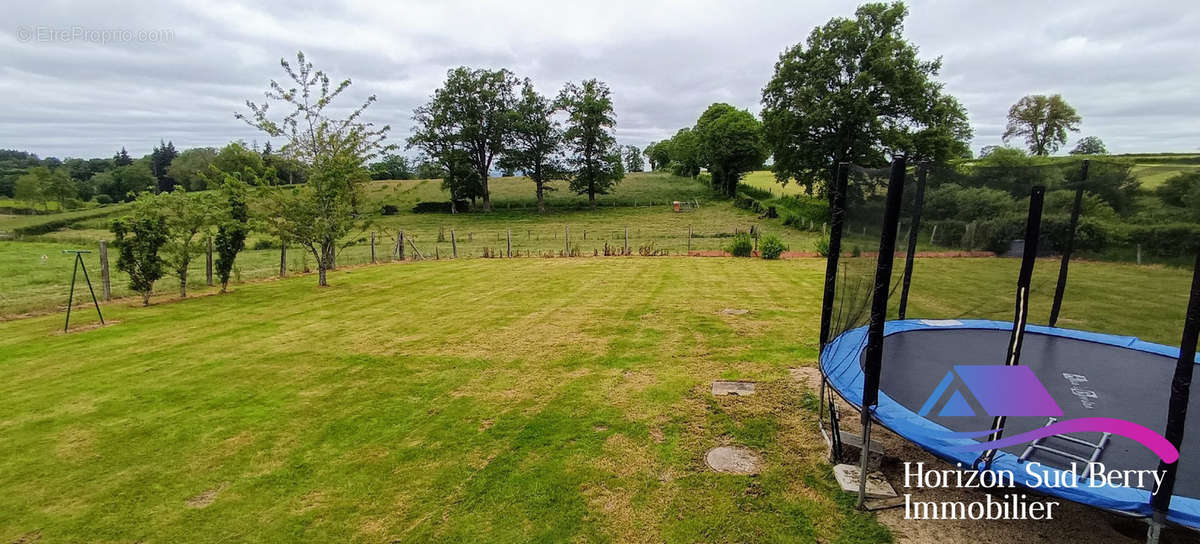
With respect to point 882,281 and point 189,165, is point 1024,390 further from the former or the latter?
point 189,165

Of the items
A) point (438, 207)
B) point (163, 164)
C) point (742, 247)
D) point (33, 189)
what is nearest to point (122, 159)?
point (163, 164)

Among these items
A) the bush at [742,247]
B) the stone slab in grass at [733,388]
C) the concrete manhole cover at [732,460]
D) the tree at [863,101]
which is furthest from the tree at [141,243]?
the tree at [863,101]

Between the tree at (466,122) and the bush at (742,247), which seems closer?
the bush at (742,247)

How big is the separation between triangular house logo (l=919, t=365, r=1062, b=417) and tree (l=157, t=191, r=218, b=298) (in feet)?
36.9

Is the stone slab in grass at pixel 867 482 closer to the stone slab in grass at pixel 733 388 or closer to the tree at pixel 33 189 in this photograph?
the stone slab in grass at pixel 733 388

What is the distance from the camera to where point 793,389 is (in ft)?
15.0

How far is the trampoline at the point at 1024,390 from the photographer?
7.27 feet

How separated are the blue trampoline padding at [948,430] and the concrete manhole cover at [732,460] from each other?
77cm

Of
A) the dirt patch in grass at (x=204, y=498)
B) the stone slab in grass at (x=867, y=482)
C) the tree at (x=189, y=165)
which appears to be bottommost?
the dirt patch in grass at (x=204, y=498)

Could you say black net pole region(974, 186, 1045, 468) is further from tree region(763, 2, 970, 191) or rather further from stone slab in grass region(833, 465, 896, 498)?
tree region(763, 2, 970, 191)

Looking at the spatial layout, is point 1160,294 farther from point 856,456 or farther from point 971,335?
point 856,456

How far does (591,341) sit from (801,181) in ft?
78.0

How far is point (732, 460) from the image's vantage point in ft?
11.1

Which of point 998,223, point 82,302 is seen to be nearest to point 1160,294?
point 998,223
